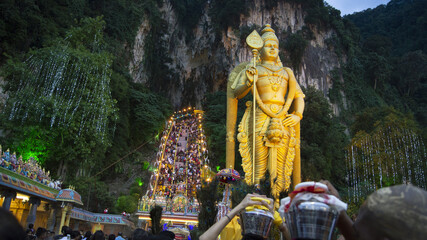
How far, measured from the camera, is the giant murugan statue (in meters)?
6.39

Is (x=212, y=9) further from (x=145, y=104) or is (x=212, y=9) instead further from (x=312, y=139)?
(x=312, y=139)

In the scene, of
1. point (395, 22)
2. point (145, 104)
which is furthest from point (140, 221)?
point (395, 22)

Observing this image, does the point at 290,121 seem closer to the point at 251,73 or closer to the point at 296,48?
the point at 251,73

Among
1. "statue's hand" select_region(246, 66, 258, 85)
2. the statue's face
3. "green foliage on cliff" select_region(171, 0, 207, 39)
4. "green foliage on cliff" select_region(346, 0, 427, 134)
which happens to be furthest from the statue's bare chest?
"green foliage on cliff" select_region(171, 0, 207, 39)

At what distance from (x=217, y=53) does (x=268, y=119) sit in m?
19.9

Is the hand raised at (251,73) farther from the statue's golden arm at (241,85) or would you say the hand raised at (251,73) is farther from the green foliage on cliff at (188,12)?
the green foliage on cliff at (188,12)

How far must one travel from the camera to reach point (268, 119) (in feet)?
21.8

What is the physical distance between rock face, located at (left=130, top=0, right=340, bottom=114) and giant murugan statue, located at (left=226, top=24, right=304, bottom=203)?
17090 mm

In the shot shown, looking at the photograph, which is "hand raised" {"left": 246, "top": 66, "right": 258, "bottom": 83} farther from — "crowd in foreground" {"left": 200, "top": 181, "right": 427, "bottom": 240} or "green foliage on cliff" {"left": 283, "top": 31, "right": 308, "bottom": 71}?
"green foliage on cliff" {"left": 283, "top": 31, "right": 308, "bottom": 71}

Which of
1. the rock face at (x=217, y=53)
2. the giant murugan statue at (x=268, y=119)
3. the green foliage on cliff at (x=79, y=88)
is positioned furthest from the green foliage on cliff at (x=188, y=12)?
the giant murugan statue at (x=268, y=119)

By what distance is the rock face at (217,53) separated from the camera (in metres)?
24.9

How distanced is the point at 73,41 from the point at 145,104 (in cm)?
671

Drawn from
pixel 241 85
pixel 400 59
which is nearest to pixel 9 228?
pixel 241 85

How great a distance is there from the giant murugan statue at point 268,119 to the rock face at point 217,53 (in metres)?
17.1
